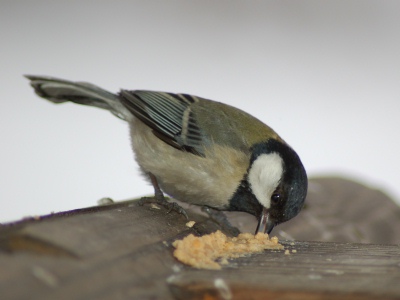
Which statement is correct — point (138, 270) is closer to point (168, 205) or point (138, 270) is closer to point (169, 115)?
point (168, 205)

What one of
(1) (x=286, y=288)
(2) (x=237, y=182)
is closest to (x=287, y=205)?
(2) (x=237, y=182)

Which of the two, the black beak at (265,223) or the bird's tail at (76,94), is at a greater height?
the bird's tail at (76,94)

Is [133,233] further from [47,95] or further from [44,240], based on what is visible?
→ [47,95]

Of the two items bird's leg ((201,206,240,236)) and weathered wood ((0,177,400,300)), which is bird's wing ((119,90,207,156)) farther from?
weathered wood ((0,177,400,300))

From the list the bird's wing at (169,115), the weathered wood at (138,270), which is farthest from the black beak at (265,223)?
the weathered wood at (138,270)

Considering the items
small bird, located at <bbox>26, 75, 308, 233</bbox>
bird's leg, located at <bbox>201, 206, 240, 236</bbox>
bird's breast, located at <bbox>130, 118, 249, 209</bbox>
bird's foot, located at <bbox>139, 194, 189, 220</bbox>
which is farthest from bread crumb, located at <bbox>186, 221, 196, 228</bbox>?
bird's breast, located at <bbox>130, 118, 249, 209</bbox>

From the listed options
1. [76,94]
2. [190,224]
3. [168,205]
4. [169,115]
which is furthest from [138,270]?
[76,94]

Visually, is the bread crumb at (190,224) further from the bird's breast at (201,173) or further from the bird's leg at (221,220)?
the bird's breast at (201,173)
